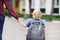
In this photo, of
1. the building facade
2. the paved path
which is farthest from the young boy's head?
the building facade

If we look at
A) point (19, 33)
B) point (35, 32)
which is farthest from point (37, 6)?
point (35, 32)

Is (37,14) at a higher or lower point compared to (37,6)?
lower

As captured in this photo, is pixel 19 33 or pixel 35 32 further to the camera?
pixel 19 33

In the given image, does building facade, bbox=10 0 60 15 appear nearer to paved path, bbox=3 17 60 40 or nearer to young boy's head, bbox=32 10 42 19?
paved path, bbox=3 17 60 40

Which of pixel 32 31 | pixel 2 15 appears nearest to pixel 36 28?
pixel 32 31

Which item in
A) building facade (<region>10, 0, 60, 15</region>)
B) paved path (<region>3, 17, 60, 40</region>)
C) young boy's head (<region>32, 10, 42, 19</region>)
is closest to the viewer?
young boy's head (<region>32, 10, 42, 19</region>)

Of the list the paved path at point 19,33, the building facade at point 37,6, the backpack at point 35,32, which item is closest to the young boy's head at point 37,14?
the backpack at point 35,32

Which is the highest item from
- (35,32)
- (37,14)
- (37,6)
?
(37,6)

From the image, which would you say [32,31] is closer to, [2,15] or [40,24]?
[40,24]

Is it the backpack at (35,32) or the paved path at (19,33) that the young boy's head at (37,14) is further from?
the paved path at (19,33)

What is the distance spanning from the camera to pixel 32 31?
548cm

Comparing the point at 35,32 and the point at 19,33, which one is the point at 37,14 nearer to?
the point at 35,32

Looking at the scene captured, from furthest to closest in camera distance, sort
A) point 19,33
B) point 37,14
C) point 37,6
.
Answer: point 37,6, point 19,33, point 37,14

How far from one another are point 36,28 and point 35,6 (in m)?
28.9
